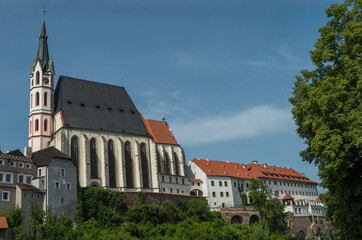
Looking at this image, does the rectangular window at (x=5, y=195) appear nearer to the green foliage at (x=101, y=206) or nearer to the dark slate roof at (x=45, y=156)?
the dark slate roof at (x=45, y=156)

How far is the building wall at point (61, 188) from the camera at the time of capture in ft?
155

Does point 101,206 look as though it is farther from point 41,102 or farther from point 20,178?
point 41,102

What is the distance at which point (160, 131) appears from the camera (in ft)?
240

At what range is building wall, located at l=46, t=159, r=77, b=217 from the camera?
47.3 m

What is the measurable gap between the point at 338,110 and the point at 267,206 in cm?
4040

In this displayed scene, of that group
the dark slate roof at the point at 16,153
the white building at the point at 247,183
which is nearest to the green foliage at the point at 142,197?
the dark slate roof at the point at 16,153

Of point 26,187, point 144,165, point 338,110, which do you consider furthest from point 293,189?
point 338,110

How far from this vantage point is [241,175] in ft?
255

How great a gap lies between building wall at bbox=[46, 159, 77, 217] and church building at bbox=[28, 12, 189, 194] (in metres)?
7.43

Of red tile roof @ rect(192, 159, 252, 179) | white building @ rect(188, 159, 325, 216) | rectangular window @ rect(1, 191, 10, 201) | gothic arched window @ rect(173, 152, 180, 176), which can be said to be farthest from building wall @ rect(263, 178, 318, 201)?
rectangular window @ rect(1, 191, 10, 201)

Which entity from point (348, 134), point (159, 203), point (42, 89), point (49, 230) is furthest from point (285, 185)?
point (348, 134)

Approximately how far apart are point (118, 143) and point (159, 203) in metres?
12.1

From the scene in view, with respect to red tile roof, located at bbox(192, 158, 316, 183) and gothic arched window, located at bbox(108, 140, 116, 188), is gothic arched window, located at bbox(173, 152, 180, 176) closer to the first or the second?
red tile roof, located at bbox(192, 158, 316, 183)

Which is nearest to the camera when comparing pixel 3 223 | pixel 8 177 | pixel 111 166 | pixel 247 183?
pixel 3 223
